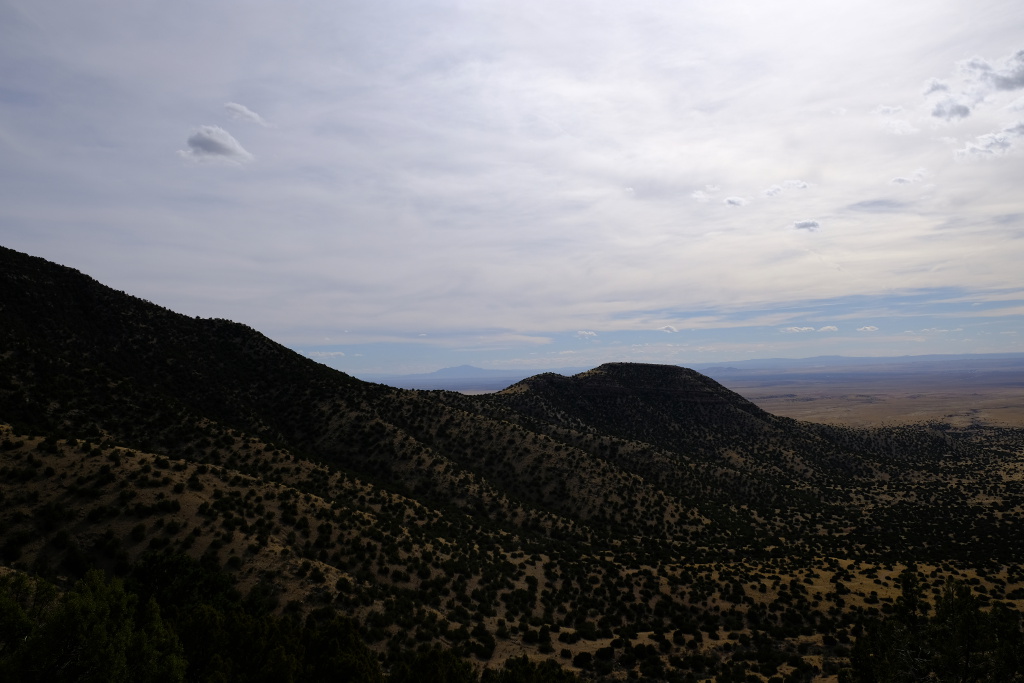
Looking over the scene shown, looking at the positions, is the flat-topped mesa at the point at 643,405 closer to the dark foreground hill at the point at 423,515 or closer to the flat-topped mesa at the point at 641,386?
the flat-topped mesa at the point at 641,386

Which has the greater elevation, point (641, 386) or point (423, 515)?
point (641, 386)

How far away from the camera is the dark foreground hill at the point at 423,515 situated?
25.9m

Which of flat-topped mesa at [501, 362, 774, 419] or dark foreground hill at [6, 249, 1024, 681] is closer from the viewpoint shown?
dark foreground hill at [6, 249, 1024, 681]

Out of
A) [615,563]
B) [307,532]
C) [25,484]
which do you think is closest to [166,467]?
[25,484]

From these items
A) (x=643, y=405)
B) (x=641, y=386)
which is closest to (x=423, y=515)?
(x=643, y=405)

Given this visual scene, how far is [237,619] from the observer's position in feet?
60.3

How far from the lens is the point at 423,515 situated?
138 ft

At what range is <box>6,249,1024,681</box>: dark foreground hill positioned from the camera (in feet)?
85.1

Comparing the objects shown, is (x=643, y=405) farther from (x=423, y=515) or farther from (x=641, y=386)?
(x=423, y=515)

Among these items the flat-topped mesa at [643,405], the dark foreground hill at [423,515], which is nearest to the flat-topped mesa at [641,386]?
the flat-topped mesa at [643,405]

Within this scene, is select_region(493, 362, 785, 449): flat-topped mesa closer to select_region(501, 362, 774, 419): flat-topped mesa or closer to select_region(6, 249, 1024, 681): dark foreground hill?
select_region(501, 362, 774, 419): flat-topped mesa

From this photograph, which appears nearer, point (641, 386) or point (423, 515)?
point (423, 515)

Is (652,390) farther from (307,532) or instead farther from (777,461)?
(307,532)

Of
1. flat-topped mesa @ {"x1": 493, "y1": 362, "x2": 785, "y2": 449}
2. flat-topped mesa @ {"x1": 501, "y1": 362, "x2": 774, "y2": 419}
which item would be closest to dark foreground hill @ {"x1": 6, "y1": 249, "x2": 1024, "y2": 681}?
flat-topped mesa @ {"x1": 493, "y1": 362, "x2": 785, "y2": 449}
